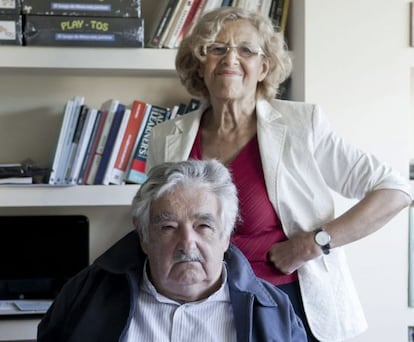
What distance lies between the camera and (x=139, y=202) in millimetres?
1449

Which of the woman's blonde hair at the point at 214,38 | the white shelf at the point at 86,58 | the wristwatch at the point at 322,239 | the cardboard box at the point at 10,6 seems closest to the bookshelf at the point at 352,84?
the white shelf at the point at 86,58

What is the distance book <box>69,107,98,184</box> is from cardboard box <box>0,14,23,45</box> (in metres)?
0.34

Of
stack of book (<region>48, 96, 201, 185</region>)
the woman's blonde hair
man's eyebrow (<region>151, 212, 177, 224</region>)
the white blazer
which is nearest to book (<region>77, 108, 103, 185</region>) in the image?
stack of book (<region>48, 96, 201, 185</region>)

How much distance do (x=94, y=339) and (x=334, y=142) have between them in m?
0.76

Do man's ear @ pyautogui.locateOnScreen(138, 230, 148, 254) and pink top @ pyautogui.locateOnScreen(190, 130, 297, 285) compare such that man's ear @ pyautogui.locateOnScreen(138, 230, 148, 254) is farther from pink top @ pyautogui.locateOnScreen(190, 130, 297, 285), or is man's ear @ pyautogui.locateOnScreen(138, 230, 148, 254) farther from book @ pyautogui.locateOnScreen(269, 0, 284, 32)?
book @ pyautogui.locateOnScreen(269, 0, 284, 32)

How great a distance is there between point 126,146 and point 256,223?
0.79m

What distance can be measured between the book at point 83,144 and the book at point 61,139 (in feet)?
0.18

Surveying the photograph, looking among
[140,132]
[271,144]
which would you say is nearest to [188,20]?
[140,132]

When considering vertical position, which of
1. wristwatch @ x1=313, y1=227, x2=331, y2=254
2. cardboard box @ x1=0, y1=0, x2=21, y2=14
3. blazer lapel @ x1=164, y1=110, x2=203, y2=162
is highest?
cardboard box @ x1=0, y1=0, x2=21, y2=14

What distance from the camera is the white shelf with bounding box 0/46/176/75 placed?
84.3 inches

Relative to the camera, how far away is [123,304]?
1.44 meters

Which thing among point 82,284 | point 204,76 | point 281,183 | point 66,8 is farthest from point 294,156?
point 66,8

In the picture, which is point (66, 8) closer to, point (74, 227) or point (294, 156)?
point (74, 227)

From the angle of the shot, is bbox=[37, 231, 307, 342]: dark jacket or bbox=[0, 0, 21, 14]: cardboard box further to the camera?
bbox=[0, 0, 21, 14]: cardboard box
